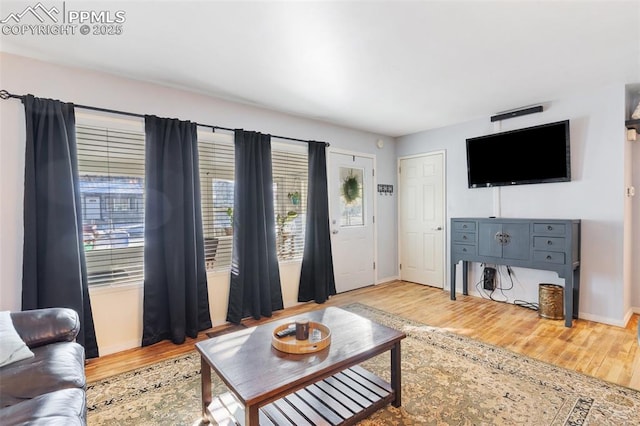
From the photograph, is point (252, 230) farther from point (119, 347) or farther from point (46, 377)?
point (46, 377)

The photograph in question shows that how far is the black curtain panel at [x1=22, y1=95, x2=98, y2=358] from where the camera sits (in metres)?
2.24

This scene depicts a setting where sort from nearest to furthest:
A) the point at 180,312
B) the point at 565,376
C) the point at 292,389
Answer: the point at 292,389
the point at 565,376
the point at 180,312

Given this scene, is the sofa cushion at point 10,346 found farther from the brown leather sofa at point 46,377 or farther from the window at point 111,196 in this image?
the window at point 111,196

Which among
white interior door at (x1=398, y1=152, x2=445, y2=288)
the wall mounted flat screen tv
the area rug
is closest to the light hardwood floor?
the area rug

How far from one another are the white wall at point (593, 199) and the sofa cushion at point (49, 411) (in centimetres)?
423

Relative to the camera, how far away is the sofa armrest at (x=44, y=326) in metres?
1.67

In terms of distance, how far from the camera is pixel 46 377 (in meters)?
1.40

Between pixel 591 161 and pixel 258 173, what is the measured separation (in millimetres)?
3491

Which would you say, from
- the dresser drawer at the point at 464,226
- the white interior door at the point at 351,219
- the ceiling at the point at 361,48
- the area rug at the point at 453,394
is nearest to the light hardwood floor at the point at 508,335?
the area rug at the point at 453,394

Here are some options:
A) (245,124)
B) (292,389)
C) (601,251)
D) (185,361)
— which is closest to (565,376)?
(601,251)

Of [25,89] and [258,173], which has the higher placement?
[25,89]

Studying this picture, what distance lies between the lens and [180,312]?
9.19ft

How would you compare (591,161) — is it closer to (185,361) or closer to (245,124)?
(245,124)

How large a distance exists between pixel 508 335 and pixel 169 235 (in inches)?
128
